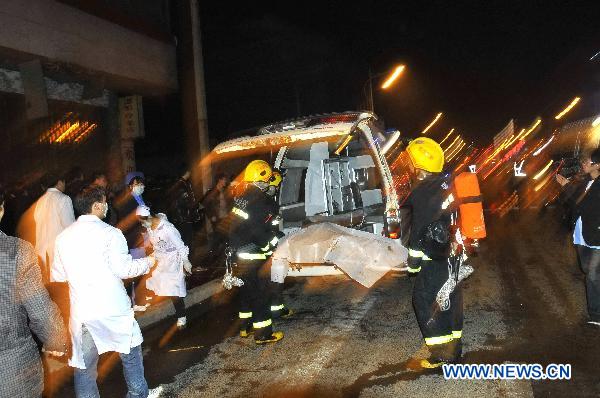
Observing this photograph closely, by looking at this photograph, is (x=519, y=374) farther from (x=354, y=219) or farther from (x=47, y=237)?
(x=47, y=237)

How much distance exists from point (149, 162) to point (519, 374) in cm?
1682

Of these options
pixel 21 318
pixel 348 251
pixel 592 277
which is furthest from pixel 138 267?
pixel 592 277

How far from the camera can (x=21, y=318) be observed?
2602mm

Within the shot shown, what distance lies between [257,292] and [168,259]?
1163mm

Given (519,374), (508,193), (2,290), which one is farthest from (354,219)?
(508,193)

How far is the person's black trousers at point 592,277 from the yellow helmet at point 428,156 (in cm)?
195

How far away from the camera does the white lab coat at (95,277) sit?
3.34 m

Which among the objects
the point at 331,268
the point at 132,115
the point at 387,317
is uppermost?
the point at 132,115

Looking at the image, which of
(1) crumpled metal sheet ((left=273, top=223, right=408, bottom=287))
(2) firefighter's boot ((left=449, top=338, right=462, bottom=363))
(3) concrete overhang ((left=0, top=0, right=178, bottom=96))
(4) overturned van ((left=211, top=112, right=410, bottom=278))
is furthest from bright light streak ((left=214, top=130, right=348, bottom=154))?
(3) concrete overhang ((left=0, top=0, right=178, bottom=96))

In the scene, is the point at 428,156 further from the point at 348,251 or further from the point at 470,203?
the point at 348,251

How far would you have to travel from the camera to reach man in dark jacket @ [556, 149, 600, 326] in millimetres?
5047

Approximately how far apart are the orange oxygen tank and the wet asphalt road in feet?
3.85

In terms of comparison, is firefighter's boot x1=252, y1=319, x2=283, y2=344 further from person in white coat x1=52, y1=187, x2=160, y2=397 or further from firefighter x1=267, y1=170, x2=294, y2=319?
person in white coat x1=52, y1=187, x2=160, y2=397

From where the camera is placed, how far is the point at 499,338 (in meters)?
5.06
